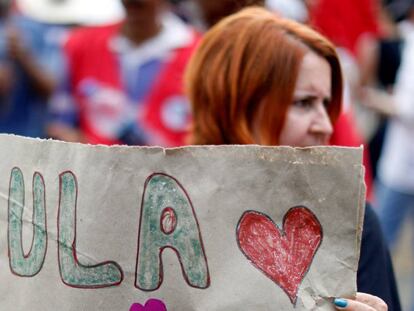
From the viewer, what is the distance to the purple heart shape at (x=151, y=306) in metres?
2.02

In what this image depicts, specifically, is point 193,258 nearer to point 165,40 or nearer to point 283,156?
point 283,156

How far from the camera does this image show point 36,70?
196 inches

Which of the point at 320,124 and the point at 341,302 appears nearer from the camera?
the point at 341,302

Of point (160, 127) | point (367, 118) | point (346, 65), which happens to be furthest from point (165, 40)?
point (367, 118)

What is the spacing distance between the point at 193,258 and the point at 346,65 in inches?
208

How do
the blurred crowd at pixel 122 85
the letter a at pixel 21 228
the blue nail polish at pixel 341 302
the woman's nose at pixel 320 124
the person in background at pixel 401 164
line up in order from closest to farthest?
the blue nail polish at pixel 341 302
the letter a at pixel 21 228
the woman's nose at pixel 320 124
the blurred crowd at pixel 122 85
the person in background at pixel 401 164

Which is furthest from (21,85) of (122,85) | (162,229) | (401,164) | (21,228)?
(162,229)

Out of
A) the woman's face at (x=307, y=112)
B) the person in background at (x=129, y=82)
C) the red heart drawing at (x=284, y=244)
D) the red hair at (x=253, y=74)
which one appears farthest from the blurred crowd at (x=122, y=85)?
the red heart drawing at (x=284, y=244)

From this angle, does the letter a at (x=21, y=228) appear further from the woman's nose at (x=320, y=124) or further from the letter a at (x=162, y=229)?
the woman's nose at (x=320, y=124)

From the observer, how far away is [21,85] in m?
5.02

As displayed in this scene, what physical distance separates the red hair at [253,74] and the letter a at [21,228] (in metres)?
0.64

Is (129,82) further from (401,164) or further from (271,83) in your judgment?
(271,83)

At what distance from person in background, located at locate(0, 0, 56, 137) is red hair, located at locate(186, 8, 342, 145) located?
2.29 meters

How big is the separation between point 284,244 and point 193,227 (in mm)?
154
